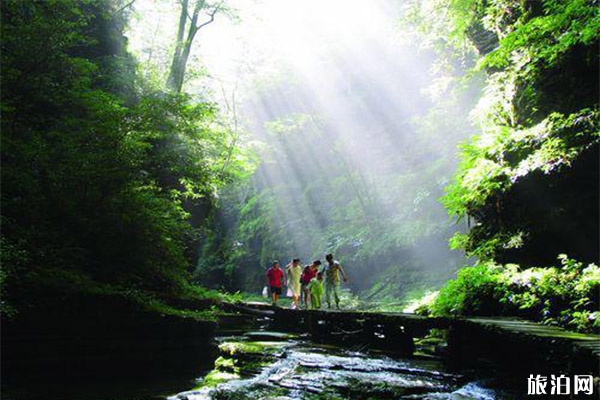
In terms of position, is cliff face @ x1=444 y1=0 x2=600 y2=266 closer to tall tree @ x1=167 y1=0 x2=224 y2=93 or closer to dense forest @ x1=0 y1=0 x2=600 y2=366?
dense forest @ x1=0 y1=0 x2=600 y2=366

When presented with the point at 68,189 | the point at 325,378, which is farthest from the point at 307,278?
the point at 68,189

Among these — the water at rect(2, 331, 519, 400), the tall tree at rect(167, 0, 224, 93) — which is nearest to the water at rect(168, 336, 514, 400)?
the water at rect(2, 331, 519, 400)

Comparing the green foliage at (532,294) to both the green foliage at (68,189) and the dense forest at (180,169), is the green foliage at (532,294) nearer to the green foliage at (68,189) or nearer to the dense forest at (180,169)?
the dense forest at (180,169)

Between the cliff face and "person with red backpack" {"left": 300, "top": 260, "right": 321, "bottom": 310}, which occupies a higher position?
the cliff face

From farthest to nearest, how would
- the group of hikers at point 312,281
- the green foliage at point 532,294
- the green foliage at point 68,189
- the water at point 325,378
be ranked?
1. the group of hikers at point 312,281
2. the green foliage at point 532,294
3. the green foliage at point 68,189
4. the water at point 325,378

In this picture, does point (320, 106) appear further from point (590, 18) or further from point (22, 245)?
point (22, 245)

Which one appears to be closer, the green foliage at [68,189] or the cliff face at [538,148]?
the green foliage at [68,189]

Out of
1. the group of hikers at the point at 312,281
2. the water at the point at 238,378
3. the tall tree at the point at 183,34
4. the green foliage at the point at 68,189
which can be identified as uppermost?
the tall tree at the point at 183,34

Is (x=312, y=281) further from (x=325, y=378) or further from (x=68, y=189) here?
(x=68, y=189)

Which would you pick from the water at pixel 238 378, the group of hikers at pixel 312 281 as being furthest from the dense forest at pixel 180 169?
the group of hikers at pixel 312 281

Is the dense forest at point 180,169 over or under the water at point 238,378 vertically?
over

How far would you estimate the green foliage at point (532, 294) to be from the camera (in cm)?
577

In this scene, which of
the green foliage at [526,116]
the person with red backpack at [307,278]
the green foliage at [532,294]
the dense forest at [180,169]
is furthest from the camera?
the person with red backpack at [307,278]

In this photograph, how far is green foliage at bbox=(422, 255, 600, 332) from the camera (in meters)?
5.77
